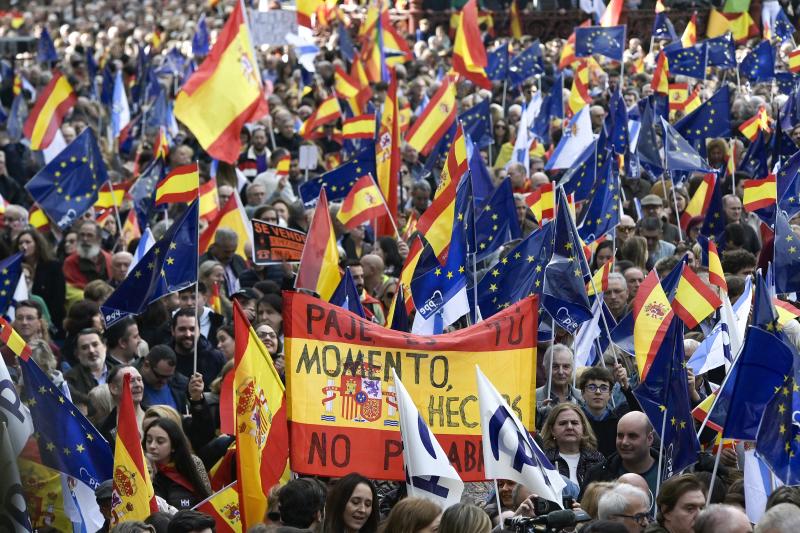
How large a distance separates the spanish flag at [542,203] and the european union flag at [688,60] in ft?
27.2

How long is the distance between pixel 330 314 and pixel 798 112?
11.0 metres

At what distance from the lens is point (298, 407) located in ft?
27.2

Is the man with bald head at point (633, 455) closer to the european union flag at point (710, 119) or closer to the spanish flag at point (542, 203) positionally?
the spanish flag at point (542, 203)

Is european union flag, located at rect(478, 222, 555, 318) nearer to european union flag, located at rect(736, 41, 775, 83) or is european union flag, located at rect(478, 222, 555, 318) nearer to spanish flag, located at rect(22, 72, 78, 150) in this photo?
spanish flag, located at rect(22, 72, 78, 150)

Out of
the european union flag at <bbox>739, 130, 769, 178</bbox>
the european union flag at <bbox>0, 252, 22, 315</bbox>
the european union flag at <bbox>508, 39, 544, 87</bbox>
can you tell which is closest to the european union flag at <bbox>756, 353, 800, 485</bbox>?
the european union flag at <bbox>0, 252, 22, 315</bbox>

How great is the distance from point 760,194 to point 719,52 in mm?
9055

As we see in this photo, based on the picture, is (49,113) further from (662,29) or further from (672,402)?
(672,402)

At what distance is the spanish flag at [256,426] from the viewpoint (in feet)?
26.3

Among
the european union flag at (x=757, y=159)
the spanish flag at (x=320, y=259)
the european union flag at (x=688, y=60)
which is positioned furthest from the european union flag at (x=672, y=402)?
the european union flag at (x=688, y=60)

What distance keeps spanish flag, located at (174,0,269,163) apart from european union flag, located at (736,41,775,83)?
8.71 meters

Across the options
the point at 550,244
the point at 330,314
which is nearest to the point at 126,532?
the point at 330,314

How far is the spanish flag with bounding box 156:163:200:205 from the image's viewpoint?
1448 centimetres

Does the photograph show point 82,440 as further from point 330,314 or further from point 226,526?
point 330,314

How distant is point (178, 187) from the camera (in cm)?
1460
